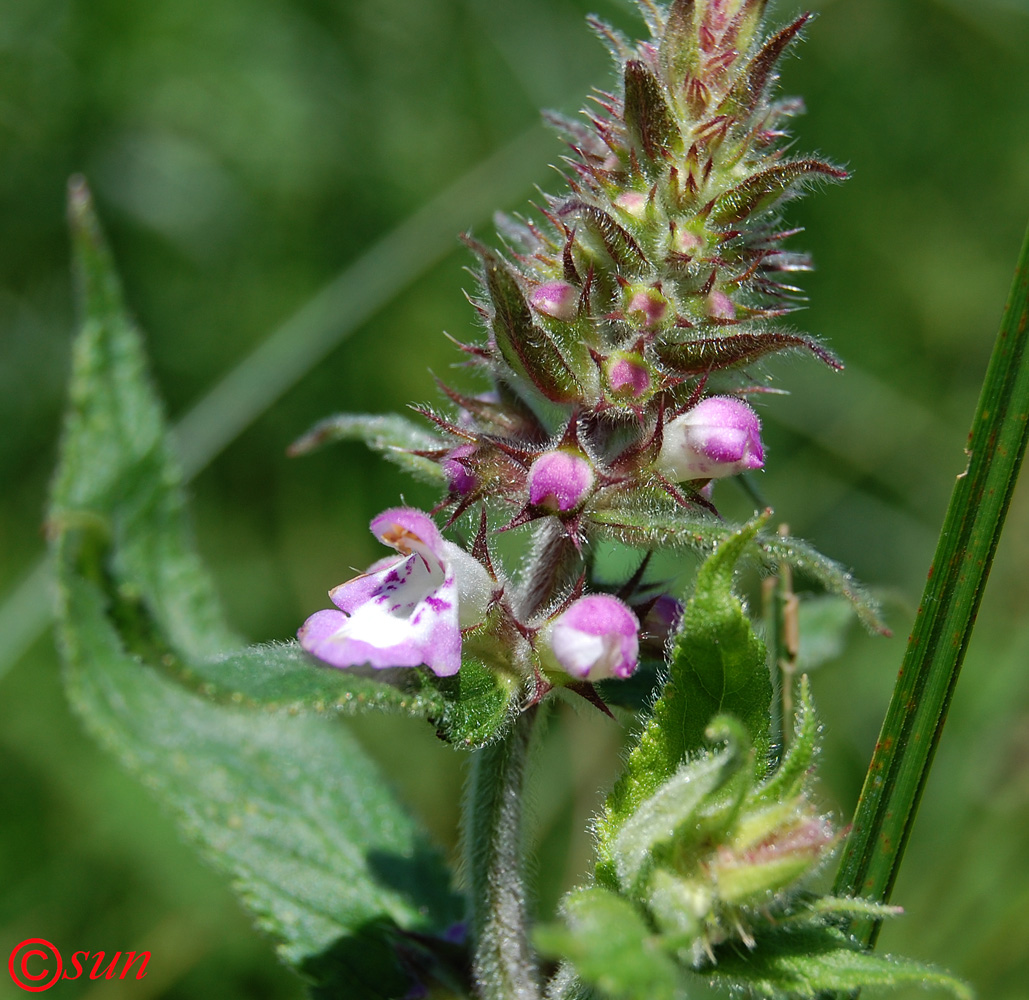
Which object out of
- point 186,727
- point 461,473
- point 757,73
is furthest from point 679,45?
point 186,727

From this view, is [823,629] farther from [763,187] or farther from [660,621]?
[763,187]

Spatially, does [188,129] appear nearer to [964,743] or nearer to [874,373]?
[874,373]

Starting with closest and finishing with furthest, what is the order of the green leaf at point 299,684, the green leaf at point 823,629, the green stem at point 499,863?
the green leaf at point 299,684, the green stem at point 499,863, the green leaf at point 823,629

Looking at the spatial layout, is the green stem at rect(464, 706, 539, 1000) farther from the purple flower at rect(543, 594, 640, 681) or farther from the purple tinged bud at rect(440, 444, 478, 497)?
the purple tinged bud at rect(440, 444, 478, 497)

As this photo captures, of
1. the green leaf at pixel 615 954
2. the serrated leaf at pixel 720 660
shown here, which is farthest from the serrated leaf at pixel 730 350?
the green leaf at pixel 615 954

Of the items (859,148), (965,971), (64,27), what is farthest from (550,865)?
(64,27)

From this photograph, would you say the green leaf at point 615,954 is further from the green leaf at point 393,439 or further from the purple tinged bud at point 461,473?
the green leaf at point 393,439
